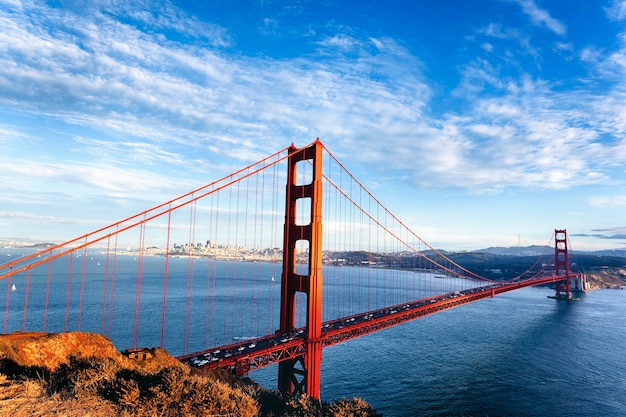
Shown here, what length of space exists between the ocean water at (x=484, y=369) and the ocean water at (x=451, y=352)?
4.1 inches

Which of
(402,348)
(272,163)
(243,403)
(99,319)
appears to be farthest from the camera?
(99,319)

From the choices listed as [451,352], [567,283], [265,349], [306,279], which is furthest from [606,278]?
[265,349]

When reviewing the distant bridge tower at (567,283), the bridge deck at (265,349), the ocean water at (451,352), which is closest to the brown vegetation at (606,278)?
the distant bridge tower at (567,283)

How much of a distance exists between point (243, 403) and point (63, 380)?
578cm

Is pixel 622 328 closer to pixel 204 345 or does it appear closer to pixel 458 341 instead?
pixel 458 341

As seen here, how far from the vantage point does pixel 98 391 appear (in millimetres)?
9953

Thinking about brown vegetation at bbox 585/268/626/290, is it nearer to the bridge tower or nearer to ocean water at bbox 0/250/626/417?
ocean water at bbox 0/250/626/417

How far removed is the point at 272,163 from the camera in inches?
1273

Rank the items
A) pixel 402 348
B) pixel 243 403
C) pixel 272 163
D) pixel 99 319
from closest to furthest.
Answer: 1. pixel 243 403
2. pixel 272 163
3. pixel 402 348
4. pixel 99 319

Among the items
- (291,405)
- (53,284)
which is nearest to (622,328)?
(291,405)

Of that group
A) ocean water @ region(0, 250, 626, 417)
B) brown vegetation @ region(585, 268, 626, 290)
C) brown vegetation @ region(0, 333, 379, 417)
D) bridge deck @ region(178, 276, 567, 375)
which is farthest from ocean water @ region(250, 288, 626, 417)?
brown vegetation @ region(585, 268, 626, 290)

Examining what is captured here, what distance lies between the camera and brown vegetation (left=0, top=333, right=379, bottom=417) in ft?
28.7

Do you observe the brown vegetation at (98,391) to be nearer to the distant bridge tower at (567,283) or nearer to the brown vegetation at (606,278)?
the distant bridge tower at (567,283)

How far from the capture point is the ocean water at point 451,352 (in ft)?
100
